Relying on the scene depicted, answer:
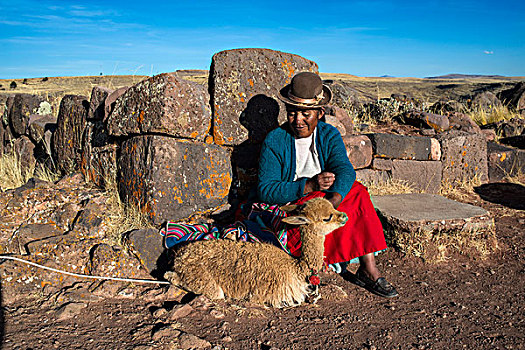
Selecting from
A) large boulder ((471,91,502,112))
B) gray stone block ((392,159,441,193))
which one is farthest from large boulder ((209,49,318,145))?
large boulder ((471,91,502,112))

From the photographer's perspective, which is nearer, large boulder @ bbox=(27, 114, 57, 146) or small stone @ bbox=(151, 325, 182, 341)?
small stone @ bbox=(151, 325, 182, 341)

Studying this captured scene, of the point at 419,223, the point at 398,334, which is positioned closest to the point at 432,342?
the point at 398,334

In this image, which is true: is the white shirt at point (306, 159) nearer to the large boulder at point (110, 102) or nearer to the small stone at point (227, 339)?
the small stone at point (227, 339)

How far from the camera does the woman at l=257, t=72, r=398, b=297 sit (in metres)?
3.54

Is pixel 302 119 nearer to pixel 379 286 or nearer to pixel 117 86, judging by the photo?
pixel 379 286

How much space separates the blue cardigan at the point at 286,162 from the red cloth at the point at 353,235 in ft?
0.73

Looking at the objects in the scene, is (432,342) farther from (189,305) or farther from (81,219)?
(81,219)

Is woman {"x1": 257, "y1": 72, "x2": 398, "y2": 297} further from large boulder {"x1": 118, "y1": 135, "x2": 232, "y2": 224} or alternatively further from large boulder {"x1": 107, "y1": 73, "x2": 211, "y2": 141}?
large boulder {"x1": 107, "y1": 73, "x2": 211, "y2": 141}

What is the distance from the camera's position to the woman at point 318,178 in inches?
139

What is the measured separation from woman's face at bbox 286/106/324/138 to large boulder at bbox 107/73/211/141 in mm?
1109

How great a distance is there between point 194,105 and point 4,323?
2.70 meters

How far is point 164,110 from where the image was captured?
3967mm

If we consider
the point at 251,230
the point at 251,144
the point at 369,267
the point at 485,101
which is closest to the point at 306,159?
the point at 251,144

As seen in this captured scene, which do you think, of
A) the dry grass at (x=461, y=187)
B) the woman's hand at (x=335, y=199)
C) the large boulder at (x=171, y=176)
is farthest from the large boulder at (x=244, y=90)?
the dry grass at (x=461, y=187)
